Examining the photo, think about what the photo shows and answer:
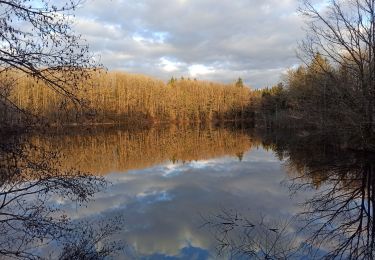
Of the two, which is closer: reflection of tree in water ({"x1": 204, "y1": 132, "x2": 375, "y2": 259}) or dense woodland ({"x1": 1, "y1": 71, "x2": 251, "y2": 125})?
reflection of tree in water ({"x1": 204, "y1": 132, "x2": 375, "y2": 259})

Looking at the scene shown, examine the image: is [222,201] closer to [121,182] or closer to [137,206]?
[137,206]

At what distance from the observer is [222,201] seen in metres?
11.7

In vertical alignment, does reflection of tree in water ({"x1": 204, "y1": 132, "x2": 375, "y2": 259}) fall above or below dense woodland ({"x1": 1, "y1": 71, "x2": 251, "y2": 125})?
below

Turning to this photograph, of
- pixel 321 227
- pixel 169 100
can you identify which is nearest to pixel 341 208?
pixel 321 227

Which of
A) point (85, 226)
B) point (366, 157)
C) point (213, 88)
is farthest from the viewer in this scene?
point (213, 88)

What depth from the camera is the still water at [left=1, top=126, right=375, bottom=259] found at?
292 inches

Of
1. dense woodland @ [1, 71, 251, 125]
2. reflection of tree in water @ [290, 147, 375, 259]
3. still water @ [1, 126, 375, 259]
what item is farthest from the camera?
dense woodland @ [1, 71, 251, 125]

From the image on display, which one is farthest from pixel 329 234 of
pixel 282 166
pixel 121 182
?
pixel 282 166

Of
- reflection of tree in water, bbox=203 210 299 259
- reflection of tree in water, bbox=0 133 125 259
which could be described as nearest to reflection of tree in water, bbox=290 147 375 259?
reflection of tree in water, bbox=203 210 299 259

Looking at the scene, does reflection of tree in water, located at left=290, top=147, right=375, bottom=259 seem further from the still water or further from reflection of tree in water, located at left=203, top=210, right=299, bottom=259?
reflection of tree in water, located at left=203, top=210, right=299, bottom=259

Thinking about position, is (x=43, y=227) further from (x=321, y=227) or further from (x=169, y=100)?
(x=169, y=100)

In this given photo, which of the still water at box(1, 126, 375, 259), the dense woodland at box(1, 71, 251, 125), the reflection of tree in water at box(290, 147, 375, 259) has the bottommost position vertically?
the still water at box(1, 126, 375, 259)

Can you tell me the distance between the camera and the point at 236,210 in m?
10.4

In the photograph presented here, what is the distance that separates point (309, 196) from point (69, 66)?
336 inches
